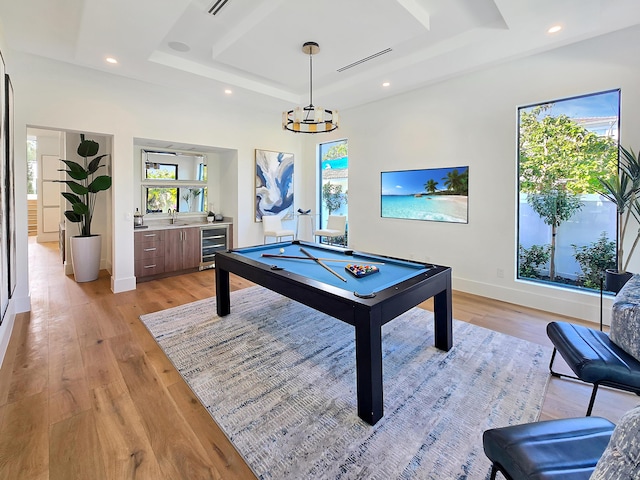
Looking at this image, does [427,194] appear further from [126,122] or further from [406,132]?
[126,122]

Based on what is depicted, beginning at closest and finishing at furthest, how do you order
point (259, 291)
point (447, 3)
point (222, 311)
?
point (447, 3) → point (222, 311) → point (259, 291)

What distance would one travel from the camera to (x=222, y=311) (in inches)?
139

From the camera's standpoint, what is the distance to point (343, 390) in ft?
7.35

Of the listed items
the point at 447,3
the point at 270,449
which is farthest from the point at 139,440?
the point at 447,3

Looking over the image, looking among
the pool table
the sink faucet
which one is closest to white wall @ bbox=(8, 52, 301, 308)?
the sink faucet

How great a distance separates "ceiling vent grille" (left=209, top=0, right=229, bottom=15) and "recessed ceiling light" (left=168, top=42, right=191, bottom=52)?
2.80ft

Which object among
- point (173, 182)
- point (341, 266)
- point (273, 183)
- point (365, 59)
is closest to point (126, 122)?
point (173, 182)

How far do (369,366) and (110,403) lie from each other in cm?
180

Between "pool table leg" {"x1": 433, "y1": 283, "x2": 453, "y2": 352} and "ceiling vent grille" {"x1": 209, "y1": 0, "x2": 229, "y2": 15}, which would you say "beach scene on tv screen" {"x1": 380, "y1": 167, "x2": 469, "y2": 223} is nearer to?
"pool table leg" {"x1": 433, "y1": 283, "x2": 453, "y2": 352}

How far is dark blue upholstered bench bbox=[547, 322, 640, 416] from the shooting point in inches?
69.0

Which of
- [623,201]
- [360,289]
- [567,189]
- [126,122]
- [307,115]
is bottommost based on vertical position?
[360,289]

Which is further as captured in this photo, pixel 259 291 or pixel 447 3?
pixel 259 291

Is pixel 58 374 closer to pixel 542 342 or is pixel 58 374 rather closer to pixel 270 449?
pixel 270 449

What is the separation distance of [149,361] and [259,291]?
1.92 metres
